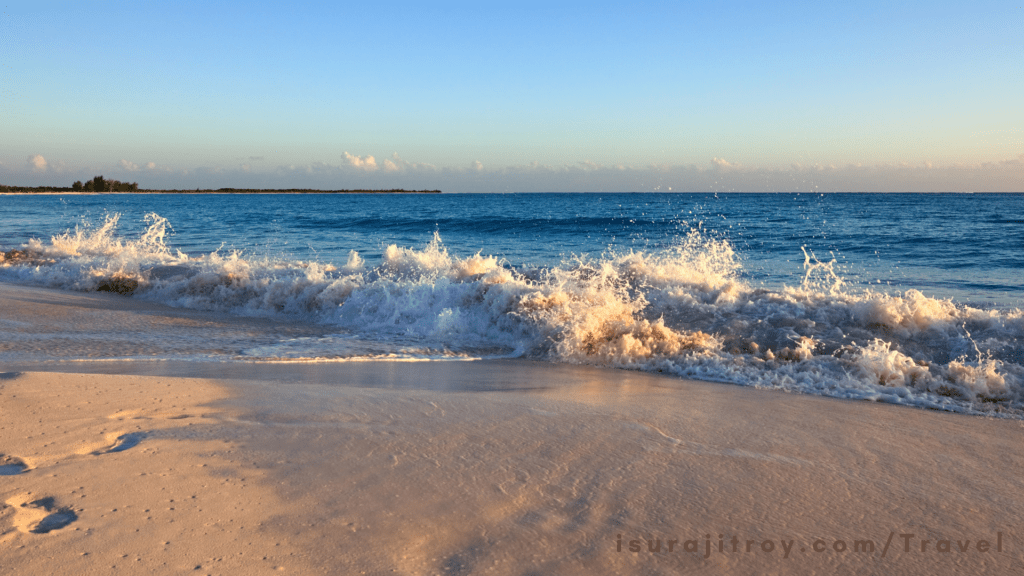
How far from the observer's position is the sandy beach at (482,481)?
2.47 meters

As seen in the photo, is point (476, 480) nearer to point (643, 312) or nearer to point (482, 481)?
point (482, 481)

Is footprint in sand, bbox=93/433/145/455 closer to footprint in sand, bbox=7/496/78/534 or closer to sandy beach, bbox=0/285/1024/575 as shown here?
sandy beach, bbox=0/285/1024/575

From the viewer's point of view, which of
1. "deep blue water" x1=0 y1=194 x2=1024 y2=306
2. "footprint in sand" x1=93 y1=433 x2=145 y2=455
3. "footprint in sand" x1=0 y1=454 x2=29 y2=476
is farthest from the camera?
"deep blue water" x1=0 y1=194 x2=1024 y2=306

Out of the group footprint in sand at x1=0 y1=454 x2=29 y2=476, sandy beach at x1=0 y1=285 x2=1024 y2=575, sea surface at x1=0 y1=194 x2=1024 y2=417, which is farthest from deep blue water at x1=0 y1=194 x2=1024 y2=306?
footprint in sand at x1=0 y1=454 x2=29 y2=476

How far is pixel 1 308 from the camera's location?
8.67 m

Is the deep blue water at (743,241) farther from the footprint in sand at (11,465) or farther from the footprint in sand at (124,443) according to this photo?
the footprint in sand at (11,465)

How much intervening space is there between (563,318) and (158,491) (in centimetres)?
536

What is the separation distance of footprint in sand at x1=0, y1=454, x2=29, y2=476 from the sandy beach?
1 centimetres

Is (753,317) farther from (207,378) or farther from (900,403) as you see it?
(207,378)

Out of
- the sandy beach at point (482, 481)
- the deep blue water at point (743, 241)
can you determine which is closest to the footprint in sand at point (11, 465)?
the sandy beach at point (482, 481)

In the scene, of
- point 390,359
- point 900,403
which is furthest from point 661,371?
point 390,359

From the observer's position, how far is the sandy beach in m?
2.47

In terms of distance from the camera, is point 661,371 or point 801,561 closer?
point 801,561

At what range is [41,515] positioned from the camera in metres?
2.59
